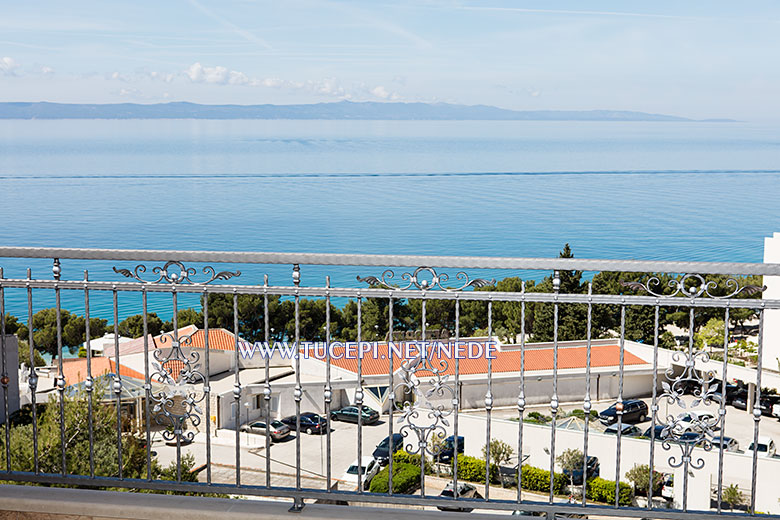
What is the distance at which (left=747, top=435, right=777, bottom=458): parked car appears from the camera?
12.5 metres

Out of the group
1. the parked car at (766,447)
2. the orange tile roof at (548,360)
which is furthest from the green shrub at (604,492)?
the orange tile roof at (548,360)

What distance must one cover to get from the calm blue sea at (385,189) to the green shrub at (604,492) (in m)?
29.7

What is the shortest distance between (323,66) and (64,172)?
2448 centimetres

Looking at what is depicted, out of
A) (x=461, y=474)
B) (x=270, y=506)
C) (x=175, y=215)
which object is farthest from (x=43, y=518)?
(x=175, y=215)

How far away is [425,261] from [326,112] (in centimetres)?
8266

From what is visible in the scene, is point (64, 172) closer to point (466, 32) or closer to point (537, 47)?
point (466, 32)

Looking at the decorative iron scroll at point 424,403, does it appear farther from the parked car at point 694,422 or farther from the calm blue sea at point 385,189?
the calm blue sea at point 385,189

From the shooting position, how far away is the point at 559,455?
13180 millimetres

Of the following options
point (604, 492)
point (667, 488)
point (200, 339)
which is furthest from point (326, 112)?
point (200, 339)

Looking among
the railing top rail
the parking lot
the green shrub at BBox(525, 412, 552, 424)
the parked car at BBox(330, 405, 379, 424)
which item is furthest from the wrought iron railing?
the parking lot

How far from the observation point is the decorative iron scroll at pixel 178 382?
2547mm

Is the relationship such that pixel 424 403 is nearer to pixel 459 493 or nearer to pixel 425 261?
pixel 425 261

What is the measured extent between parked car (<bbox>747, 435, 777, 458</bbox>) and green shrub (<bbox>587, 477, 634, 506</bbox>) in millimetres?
2078

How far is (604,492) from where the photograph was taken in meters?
12.2
